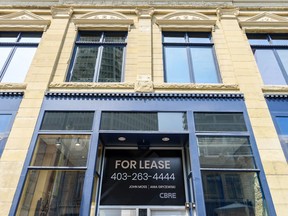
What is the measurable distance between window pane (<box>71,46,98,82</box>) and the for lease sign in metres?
3.05

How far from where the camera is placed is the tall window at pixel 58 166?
18.3 feet

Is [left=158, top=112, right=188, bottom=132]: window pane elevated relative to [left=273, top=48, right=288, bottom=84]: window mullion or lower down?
lower down

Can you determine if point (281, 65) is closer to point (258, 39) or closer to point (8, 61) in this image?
point (258, 39)

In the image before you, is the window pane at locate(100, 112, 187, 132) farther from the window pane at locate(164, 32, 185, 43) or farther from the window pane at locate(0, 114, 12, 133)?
the window pane at locate(164, 32, 185, 43)

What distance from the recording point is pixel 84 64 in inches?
331

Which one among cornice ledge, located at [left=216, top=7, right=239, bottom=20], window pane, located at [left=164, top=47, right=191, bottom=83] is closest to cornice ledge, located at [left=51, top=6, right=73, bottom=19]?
window pane, located at [left=164, top=47, right=191, bottom=83]

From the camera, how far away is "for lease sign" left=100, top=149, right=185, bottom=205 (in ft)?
21.0

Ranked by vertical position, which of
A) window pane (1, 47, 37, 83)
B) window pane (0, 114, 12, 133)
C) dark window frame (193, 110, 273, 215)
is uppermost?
window pane (1, 47, 37, 83)

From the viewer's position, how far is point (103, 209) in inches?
246

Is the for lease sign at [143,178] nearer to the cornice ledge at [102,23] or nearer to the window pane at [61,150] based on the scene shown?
the window pane at [61,150]

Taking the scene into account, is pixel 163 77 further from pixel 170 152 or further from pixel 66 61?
pixel 66 61

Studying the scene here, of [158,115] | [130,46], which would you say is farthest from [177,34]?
[158,115]

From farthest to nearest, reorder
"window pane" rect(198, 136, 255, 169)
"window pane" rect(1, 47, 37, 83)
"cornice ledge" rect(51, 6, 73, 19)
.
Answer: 1. "cornice ledge" rect(51, 6, 73, 19)
2. "window pane" rect(1, 47, 37, 83)
3. "window pane" rect(198, 136, 255, 169)

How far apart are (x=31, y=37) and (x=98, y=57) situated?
3.31m
